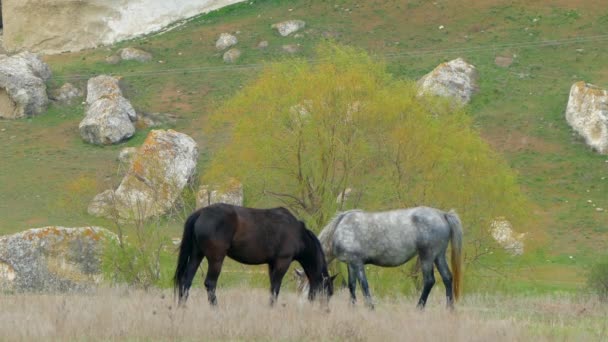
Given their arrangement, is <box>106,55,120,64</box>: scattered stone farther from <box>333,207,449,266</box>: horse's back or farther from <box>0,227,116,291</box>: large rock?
<box>333,207,449,266</box>: horse's back

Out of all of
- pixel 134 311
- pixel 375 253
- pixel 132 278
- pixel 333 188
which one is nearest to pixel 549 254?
pixel 333 188

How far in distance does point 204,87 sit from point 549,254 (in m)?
26.0

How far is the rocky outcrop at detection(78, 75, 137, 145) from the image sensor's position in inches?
2125

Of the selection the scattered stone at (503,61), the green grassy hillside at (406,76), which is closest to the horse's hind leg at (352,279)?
the green grassy hillside at (406,76)

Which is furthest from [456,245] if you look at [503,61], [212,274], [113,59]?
[113,59]

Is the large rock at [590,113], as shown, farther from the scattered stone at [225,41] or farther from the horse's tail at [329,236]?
the horse's tail at [329,236]

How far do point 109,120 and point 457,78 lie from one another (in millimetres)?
16467

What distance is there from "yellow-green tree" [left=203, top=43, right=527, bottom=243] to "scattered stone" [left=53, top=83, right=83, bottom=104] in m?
33.5

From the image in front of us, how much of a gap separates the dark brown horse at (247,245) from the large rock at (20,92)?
139 feet

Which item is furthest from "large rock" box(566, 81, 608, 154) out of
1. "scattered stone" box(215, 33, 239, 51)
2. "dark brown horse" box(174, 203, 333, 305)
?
"dark brown horse" box(174, 203, 333, 305)

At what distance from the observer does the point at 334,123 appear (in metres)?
26.8

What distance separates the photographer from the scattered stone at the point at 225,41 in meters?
62.9

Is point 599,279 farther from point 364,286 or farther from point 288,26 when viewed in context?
point 288,26

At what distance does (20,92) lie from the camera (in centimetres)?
5800
